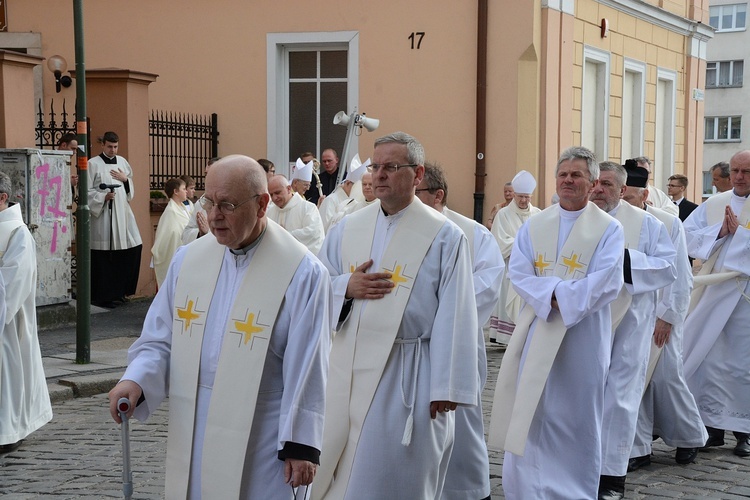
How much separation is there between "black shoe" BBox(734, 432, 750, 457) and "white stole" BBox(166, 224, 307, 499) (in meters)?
4.97

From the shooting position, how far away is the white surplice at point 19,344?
7863mm

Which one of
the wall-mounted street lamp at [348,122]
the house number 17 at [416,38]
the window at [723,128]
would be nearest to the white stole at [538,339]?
the wall-mounted street lamp at [348,122]

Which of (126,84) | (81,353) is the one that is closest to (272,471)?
(81,353)

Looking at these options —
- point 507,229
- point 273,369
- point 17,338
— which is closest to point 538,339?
point 273,369

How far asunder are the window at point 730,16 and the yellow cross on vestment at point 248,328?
53.0 meters

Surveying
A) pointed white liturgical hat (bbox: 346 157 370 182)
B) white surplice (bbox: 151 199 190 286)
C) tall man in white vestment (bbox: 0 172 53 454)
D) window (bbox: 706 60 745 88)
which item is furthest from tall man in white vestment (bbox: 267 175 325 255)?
window (bbox: 706 60 745 88)

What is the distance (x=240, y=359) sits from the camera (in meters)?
4.35

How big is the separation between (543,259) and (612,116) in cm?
1493

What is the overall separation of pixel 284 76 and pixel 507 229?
6.23m

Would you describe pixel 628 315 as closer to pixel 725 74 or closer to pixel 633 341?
pixel 633 341

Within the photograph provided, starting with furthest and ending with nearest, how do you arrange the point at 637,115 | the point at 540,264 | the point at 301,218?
the point at 637,115, the point at 301,218, the point at 540,264

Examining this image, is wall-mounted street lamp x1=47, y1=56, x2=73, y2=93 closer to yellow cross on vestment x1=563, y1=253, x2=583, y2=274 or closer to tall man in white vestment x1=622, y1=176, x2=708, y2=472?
tall man in white vestment x1=622, y1=176, x2=708, y2=472

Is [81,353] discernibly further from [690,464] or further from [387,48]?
[387,48]

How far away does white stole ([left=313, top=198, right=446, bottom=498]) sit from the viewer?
5.53m
